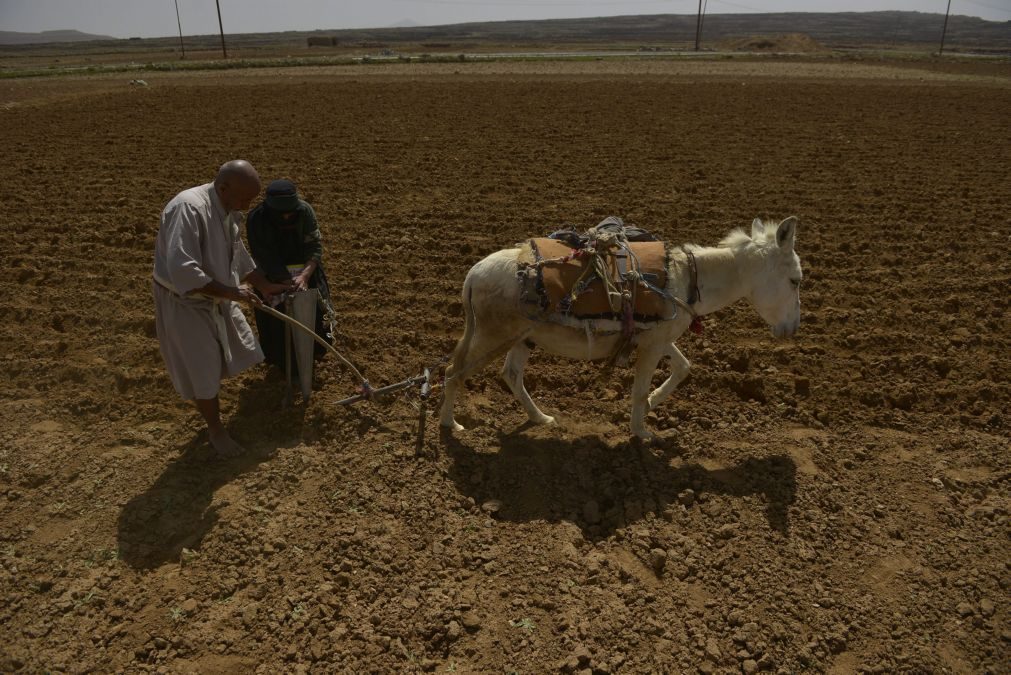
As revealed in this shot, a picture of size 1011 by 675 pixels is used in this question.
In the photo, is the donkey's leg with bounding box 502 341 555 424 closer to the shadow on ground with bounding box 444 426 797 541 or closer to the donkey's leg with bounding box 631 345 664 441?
the shadow on ground with bounding box 444 426 797 541

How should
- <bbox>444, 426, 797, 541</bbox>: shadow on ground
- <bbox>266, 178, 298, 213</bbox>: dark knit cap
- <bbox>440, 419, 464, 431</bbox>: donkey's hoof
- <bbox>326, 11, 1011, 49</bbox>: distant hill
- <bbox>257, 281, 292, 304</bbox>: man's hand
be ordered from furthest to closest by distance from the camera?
1. <bbox>326, 11, 1011, 49</bbox>: distant hill
2. <bbox>440, 419, 464, 431</bbox>: donkey's hoof
3. <bbox>266, 178, 298, 213</bbox>: dark knit cap
4. <bbox>257, 281, 292, 304</bbox>: man's hand
5. <bbox>444, 426, 797, 541</bbox>: shadow on ground

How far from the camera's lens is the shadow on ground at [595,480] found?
14.6ft

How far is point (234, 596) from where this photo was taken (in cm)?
→ 382

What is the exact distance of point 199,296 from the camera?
14.3 feet

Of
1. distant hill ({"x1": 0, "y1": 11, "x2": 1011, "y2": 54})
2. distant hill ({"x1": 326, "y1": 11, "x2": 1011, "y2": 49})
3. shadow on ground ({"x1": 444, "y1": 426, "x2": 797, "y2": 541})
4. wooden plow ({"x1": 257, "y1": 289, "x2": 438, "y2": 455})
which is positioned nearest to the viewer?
shadow on ground ({"x1": 444, "y1": 426, "x2": 797, "y2": 541})

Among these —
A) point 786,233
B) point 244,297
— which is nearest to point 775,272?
point 786,233

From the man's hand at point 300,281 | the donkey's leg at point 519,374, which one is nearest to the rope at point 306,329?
the man's hand at point 300,281

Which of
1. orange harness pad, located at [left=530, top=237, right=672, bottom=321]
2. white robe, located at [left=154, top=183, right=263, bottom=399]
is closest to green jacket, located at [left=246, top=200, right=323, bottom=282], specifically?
white robe, located at [left=154, top=183, right=263, bottom=399]

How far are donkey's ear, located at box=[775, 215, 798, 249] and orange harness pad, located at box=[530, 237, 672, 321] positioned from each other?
0.82 meters

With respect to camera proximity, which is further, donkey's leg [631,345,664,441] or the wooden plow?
Result: the wooden plow

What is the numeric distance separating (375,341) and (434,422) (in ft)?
5.16

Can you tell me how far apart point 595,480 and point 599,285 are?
1428 mm

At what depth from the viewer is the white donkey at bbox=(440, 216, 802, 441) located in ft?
15.2

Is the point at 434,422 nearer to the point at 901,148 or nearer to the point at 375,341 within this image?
the point at 375,341
